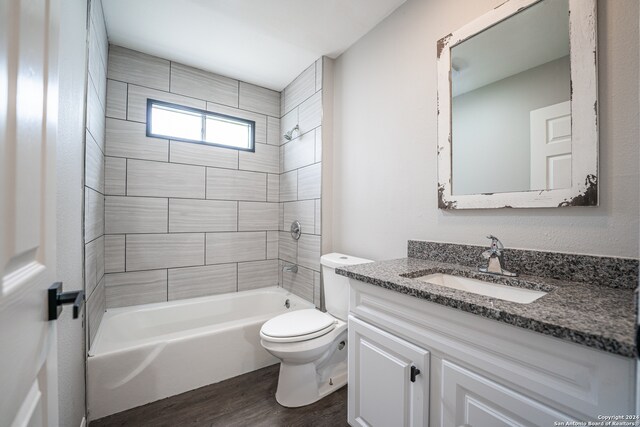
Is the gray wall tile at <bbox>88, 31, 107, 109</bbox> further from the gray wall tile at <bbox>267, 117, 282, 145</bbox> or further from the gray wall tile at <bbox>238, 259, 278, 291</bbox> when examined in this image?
the gray wall tile at <bbox>238, 259, 278, 291</bbox>

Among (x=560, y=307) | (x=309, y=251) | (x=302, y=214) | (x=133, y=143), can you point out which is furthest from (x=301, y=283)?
(x=560, y=307)

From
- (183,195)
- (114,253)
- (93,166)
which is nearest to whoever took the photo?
(93,166)

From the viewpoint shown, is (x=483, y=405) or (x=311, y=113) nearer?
(x=483, y=405)

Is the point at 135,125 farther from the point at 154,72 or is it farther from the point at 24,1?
the point at 24,1

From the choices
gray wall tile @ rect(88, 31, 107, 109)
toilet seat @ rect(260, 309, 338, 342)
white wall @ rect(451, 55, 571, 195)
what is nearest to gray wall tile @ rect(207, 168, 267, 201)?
gray wall tile @ rect(88, 31, 107, 109)

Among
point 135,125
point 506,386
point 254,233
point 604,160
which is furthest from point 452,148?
point 135,125

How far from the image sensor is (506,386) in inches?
29.7

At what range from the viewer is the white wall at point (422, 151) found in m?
0.95

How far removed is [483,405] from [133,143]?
2.75 m

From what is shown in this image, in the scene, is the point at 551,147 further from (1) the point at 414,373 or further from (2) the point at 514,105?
(1) the point at 414,373

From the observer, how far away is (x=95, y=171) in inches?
69.0

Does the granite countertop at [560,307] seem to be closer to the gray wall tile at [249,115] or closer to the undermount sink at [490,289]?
the undermount sink at [490,289]

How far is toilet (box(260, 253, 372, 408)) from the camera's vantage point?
62.8 inches

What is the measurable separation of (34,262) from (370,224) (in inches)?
68.0
